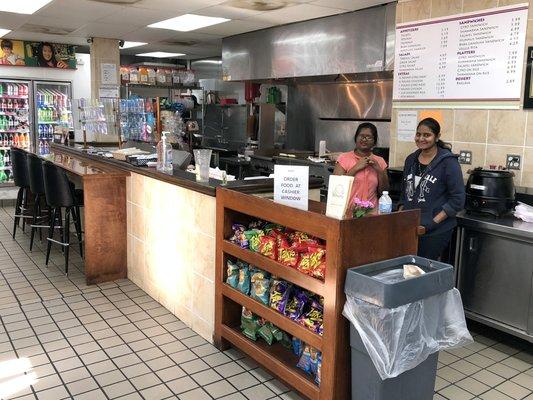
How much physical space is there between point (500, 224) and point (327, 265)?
1694 millimetres

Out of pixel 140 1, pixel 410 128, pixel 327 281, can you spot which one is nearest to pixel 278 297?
pixel 327 281

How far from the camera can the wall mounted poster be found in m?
8.58

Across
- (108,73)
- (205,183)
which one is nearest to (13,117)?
(108,73)

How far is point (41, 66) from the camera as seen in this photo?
29.2ft

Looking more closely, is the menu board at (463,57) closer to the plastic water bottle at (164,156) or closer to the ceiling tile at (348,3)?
the ceiling tile at (348,3)

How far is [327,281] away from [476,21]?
293cm

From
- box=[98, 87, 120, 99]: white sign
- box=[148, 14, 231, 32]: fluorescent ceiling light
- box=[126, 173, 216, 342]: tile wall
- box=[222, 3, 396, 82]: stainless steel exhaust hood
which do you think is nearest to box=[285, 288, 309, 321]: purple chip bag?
box=[126, 173, 216, 342]: tile wall

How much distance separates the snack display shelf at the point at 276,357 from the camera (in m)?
2.62

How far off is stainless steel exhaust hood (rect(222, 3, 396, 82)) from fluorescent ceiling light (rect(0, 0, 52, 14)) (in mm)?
2833

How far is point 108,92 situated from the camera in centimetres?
842

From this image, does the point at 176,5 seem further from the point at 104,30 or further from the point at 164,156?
the point at 104,30

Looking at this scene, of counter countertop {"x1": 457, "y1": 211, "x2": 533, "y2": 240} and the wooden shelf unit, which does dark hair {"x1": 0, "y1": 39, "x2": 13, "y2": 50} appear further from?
counter countertop {"x1": 457, "y1": 211, "x2": 533, "y2": 240}

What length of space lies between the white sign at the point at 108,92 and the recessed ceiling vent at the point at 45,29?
1.03 m

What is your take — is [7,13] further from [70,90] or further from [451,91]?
[451,91]
